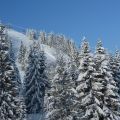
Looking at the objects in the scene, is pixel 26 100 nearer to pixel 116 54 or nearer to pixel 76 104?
pixel 116 54

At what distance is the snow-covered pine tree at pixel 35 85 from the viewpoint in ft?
265

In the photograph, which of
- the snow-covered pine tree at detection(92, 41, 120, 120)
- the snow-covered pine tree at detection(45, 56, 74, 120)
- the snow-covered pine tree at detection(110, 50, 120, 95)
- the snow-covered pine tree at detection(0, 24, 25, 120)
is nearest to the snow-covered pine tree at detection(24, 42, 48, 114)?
the snow-covered pine tree at detection(110, 50, 120, 95)

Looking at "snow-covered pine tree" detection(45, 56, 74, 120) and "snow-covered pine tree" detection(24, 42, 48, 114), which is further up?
"snow-covered pine tree" detection(24, 42, 48, 114)

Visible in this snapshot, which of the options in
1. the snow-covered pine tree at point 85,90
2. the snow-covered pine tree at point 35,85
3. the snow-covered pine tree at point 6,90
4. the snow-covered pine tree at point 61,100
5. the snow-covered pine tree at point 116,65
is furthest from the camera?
the snow-covered pine tree at point 35,85

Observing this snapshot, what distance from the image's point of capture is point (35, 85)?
8225cm

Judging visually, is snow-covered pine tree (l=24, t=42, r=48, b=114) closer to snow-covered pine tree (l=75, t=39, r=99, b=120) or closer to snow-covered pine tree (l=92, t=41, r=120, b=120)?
snow-covered pine tree (l=75, t=39, r=99, b=120)

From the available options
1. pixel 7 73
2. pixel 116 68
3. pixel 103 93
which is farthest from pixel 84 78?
pixel 116 68

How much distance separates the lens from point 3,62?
155 ft

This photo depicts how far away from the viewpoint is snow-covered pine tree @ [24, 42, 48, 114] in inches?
3184

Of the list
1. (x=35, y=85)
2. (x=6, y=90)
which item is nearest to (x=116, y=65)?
(x=35, y=85)

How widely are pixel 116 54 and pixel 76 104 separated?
111 ft

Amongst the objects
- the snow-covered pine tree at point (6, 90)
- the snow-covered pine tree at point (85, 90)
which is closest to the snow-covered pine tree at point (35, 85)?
the snow-covered pine tree at point (85, 90)

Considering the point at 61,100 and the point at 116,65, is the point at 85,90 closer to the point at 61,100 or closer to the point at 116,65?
the point at 61,100

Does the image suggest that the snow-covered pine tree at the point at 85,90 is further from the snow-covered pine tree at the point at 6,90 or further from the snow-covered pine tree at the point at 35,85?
the snow-covered pine tree at the point at 35,85
